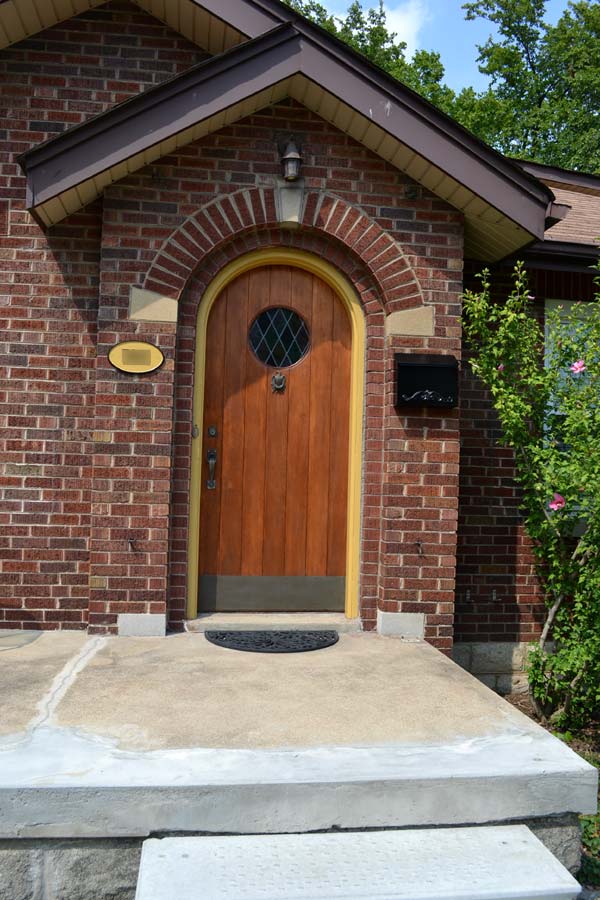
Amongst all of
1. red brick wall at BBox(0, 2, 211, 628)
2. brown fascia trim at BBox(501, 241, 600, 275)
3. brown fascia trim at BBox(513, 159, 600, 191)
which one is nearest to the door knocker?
red brick wall at BBox(0, 2, 211, 628)

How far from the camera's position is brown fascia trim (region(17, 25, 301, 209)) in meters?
4.42

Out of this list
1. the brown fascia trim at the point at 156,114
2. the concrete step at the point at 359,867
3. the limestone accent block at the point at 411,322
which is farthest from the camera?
the limestone accent block at the point at 411,322

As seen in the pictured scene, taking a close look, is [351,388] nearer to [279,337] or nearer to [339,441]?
[339,441]

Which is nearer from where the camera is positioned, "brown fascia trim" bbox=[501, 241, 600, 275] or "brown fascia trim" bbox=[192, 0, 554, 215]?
"brown fascia trim" bbox=[192, 0, 554, 215]

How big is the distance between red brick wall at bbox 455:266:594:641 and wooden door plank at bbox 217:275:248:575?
1.74 metres

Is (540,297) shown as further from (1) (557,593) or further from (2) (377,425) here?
(1) (557,593)

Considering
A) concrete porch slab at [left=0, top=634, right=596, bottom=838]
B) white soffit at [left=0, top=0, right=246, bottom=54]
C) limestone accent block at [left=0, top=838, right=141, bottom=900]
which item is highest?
white soffit at [left=0, top=0, right=246, bottom=54]

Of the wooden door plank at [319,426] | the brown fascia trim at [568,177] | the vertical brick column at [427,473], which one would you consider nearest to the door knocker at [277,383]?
the wooden door plank at [319,426]

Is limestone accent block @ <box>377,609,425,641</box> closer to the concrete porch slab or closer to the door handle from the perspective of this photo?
the concrete porch slab

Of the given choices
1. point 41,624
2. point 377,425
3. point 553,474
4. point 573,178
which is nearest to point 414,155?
point 377,425

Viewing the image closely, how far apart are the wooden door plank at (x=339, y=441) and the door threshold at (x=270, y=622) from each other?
353mm

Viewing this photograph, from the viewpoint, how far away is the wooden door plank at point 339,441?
538 cm

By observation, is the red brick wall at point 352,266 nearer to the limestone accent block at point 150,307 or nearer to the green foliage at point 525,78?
the limestone accent block at point 150,307

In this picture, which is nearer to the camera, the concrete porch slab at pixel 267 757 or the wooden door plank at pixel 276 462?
the concrete porch slab at pixel 267 757
